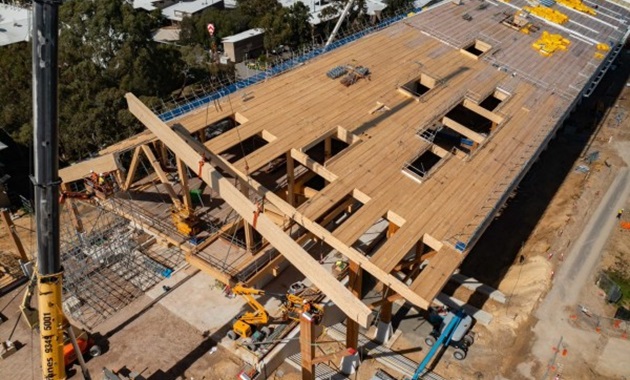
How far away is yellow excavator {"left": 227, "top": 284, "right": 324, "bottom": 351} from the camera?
30766 millimetres

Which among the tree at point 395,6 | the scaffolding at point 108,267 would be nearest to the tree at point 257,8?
the tree at point 395,6

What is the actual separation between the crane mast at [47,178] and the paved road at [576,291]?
96.0 ft

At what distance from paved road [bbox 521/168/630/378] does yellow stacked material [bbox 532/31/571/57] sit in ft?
51.1

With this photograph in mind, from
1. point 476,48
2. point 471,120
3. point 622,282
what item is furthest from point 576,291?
point 476,48

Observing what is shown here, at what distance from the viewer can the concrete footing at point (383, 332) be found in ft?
110

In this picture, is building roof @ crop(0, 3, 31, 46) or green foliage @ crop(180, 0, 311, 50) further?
green foliage @ crop(180, 0, 311, 50)

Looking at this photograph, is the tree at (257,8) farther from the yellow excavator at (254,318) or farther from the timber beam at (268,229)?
the yellow excavator at (254,318)

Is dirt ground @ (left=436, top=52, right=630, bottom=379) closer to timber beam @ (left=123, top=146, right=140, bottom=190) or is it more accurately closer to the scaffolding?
the scaffolding

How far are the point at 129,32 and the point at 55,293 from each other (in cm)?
3419

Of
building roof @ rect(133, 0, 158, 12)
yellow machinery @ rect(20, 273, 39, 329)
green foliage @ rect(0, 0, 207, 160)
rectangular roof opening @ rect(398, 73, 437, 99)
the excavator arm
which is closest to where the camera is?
yellow machinery @ rect(20, 273, 39, 329)

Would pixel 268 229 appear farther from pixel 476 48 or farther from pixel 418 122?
A: pixel 476 48

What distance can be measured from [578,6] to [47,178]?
67080mm

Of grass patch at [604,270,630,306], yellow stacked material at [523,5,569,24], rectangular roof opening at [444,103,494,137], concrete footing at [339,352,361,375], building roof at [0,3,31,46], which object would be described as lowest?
grass patch at [604,270,630,306]

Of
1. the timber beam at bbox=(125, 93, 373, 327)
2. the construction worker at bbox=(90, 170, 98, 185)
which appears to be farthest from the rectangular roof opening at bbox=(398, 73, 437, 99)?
the construction worker at bbox=(90, 170, 98, 185)
